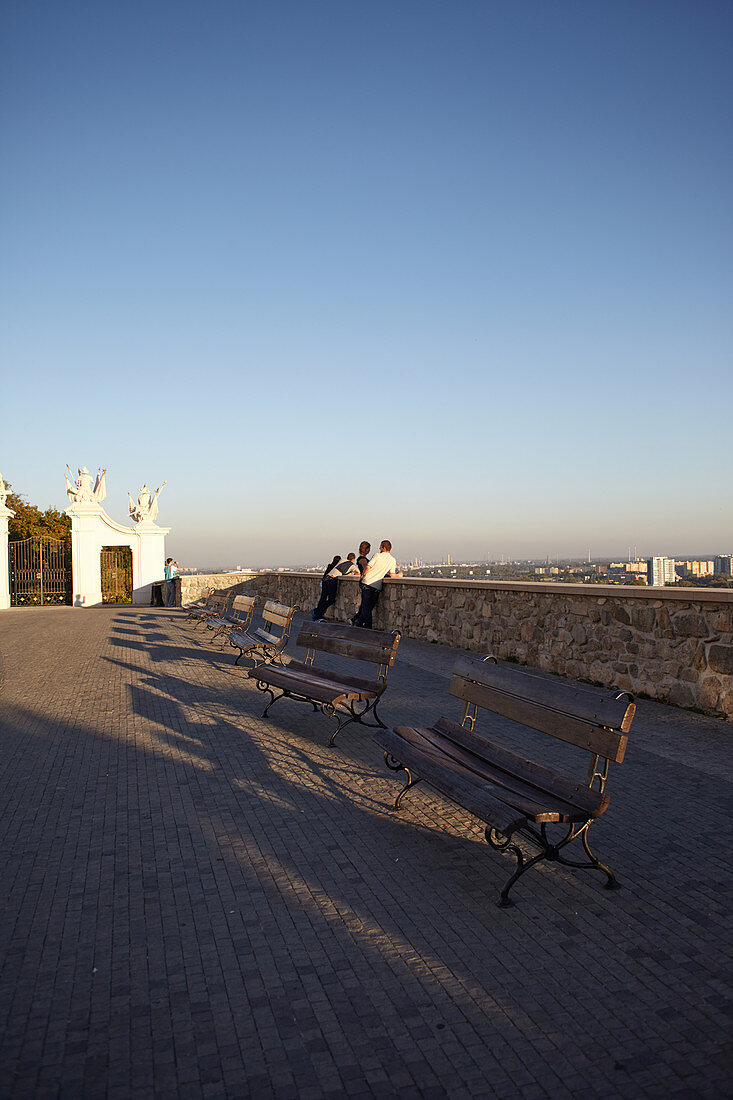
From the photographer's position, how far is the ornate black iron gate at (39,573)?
28.9 meters

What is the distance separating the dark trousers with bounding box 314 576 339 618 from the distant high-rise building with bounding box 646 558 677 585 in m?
7.93

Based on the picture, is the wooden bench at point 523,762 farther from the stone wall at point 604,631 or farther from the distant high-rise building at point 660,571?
the distant high-rise building at point 660,571

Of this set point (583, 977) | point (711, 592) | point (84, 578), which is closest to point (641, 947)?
point (583, 977)

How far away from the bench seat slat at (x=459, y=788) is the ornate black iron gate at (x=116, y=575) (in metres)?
27.4

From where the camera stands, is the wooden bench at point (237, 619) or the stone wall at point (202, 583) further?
the stone wall at point (202, 583)

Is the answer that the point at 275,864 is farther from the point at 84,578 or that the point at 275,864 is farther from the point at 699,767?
the point at 84,578

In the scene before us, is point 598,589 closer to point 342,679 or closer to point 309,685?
point 342,679

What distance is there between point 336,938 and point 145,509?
95.6ft

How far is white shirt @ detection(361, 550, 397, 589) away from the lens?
14148 mm

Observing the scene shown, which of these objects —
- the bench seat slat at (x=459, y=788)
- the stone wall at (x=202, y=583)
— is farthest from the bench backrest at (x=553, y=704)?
the stone wall at (x=202, y=583)

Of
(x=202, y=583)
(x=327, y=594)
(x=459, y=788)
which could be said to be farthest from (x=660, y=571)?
(x=202, y=583)

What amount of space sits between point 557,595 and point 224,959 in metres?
7.05

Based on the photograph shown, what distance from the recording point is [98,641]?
15.1m

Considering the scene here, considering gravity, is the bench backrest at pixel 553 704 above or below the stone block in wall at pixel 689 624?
below
